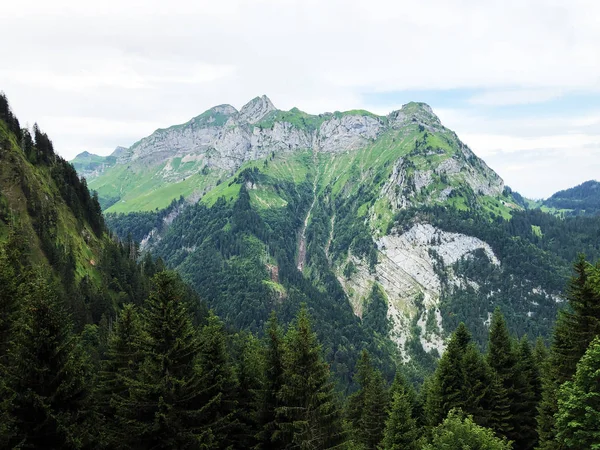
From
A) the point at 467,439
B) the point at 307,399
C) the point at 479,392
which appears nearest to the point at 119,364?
the point at 307,399

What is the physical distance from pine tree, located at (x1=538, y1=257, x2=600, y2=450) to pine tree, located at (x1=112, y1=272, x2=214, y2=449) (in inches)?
1061

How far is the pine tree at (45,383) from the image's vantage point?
21.8 metres

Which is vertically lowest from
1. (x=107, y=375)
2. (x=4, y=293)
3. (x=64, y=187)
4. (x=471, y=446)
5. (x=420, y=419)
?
(x=420, y=419)

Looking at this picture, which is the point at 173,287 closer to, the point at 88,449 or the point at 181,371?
the point at 181,371

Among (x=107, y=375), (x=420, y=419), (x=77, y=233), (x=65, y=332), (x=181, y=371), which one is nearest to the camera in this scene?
(x=65, y=332)

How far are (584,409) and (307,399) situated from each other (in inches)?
696

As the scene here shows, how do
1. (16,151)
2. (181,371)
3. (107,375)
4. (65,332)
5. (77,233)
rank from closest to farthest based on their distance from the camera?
(65,332) → (181,371) → (107,375) → (16,151) → (77,233)

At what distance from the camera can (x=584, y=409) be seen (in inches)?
1025

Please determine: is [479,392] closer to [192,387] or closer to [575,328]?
[575,328]

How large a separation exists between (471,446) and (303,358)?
1201cm

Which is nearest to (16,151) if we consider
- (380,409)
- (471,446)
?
(380,409)

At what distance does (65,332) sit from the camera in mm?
23734

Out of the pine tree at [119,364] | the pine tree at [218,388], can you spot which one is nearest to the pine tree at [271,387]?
the pine tree at [218,388]

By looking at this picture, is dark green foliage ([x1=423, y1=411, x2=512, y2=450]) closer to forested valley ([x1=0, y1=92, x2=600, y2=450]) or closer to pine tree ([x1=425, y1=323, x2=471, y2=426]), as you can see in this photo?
forested valley ([x1=0, y1=92, x2=600, y2=450])
